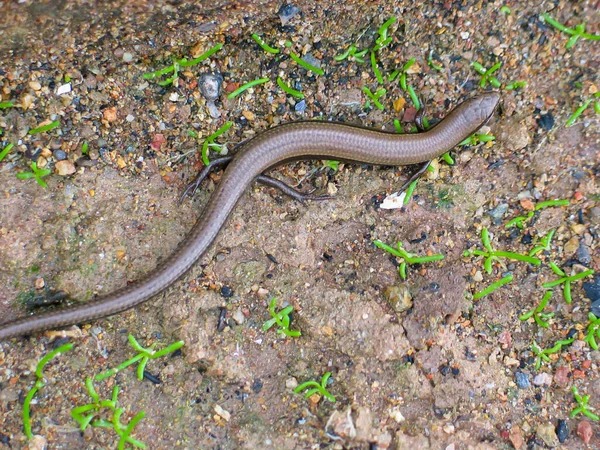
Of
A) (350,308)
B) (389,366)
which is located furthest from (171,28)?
(389,366)

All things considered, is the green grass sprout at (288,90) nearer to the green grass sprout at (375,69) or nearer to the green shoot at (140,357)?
the green grass sprout at (375,69)

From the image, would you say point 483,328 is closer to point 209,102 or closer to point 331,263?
point 331,263

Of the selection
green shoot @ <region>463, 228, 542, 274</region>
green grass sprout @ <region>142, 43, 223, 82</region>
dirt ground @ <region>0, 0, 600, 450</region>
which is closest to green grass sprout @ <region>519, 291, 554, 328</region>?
dirt ground @ <region>0, 0, 600, 450</region>

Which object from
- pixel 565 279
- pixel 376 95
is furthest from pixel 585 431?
pixel 376 95

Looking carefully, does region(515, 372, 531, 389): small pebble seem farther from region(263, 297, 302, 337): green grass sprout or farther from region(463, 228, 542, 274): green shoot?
region(263, 297, 302, 337): green grass sprout

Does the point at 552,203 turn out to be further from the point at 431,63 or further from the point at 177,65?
the point at 177,65

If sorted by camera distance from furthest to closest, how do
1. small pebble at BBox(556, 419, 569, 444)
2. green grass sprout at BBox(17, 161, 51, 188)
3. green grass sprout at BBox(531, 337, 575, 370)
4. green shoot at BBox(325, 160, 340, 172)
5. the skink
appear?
green shoot at BBox(325, 160, 340, 172), green grass sprout at BBox(531, 337, 575, 370), small pebble at BBox(556, 419, 569, 444), green grass sprout at BBox(17, 161, 51, 188), the skink

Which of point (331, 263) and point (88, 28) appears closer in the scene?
point (88, 28)

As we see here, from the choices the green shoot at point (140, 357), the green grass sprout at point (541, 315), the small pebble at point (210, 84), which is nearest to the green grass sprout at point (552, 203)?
the green grass sprout at point (541, 315)
